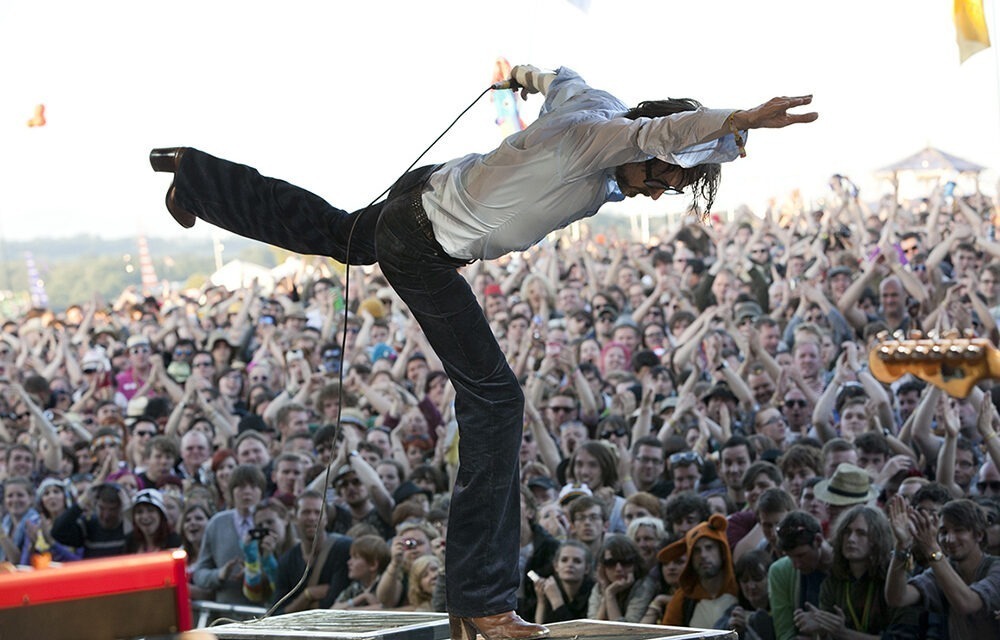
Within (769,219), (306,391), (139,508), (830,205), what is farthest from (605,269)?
(139,508)

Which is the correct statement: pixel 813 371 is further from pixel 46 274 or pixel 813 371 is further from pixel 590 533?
pixel 46 274

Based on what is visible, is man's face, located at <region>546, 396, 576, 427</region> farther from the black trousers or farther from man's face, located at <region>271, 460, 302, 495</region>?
the black trousers

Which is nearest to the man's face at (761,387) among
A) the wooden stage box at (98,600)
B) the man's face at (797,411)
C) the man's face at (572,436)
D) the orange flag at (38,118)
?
the man's face at (797,411)

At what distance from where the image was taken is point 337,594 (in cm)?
536

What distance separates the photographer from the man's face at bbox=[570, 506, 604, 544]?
16.3ft

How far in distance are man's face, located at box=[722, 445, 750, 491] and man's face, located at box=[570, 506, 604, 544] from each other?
551 millimetres

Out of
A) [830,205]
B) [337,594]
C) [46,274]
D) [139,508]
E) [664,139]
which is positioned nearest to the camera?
[664,139]

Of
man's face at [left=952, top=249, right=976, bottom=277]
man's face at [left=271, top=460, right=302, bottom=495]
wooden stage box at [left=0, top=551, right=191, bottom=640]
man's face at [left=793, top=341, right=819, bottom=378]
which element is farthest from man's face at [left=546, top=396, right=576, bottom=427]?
wooden stage box at [left=0, top=551, right=191, bottom=640]

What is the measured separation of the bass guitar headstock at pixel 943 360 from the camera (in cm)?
322

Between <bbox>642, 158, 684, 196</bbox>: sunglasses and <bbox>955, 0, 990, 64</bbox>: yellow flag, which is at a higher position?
<bbox>955, 0, 990, 64</bbox>: yellow flag

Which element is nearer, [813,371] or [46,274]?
[813,371]

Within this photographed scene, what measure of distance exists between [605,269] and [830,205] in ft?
6.00

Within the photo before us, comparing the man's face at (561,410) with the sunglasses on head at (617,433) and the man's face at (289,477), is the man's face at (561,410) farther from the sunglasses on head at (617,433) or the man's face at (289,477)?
the man's face at (289,477)

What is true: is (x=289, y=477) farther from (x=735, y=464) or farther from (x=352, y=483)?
(x=735, y=464)
